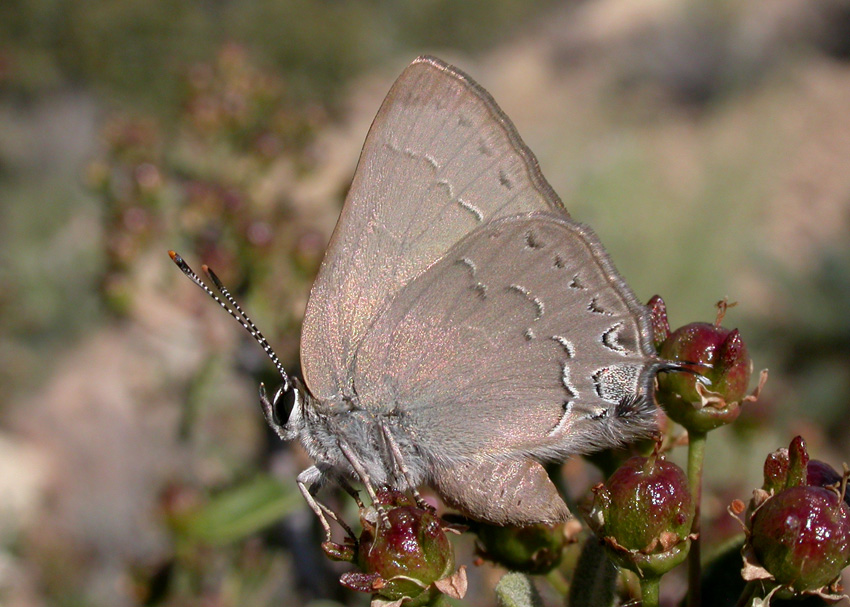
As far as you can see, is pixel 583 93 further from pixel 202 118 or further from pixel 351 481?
pixel 351 481

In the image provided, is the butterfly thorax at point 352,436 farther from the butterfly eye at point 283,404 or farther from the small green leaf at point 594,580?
the small green leaf at point 594,580

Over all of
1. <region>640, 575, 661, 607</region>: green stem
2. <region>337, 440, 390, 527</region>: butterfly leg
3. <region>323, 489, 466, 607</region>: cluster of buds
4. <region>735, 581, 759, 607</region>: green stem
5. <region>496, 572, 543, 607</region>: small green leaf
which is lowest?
<region>735, 581, 759, 607</region>: green stem

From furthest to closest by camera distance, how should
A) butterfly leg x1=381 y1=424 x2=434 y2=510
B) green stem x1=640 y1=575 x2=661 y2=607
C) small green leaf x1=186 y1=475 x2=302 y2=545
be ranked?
small green leaf x1=186 y1=475 x2=302 y2=545, butterfly leg x1=381 y1=424 x2=434 y2=510, green stem x1=640 y1=575 x2=661 y2=607

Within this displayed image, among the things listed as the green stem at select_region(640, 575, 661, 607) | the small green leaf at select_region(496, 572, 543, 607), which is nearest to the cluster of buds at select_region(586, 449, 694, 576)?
the green stem at select_region(640, 575, 661, 607)

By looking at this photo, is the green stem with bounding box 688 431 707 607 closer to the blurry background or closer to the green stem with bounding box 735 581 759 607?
the green stem with bounding box 735 581 759 607

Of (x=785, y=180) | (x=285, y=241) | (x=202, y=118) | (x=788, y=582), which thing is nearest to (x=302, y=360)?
(x=788, y=582)

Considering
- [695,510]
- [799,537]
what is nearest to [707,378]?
[695,510]
